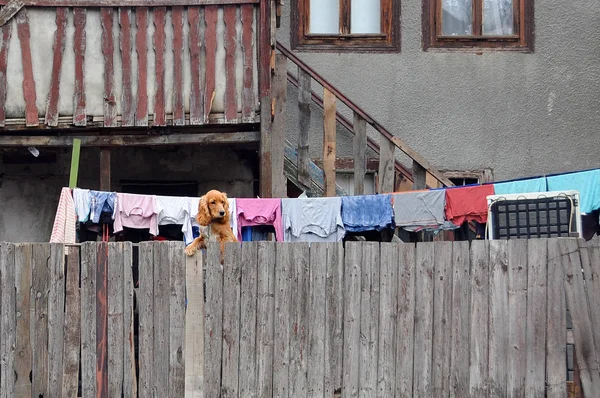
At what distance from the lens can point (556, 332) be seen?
26.5 feet

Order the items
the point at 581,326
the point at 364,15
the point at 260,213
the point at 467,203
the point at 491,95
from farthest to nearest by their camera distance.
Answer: the point at 364,15 < the point at 491,95 < the point at 260,213 < the point at 467,203 < the point at 581,326

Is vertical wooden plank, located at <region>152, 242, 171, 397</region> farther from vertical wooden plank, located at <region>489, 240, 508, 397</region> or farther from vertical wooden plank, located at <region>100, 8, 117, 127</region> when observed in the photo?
vertical wooden plank, located at <region>100, 8, 117, 127</region>

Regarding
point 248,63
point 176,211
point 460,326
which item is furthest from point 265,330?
point 248,63

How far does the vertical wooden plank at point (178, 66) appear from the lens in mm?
12570

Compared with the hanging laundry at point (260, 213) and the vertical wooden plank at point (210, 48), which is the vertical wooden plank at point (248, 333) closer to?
the hanging laundry at point (260, 213)

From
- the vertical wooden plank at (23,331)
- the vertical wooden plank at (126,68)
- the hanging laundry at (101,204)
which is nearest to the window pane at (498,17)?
the vertical wooden plank at (126,68)

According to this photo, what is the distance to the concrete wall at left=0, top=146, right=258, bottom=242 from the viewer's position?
1433 cm

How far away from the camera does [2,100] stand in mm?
12539

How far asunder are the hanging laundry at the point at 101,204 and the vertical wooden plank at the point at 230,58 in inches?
64.4

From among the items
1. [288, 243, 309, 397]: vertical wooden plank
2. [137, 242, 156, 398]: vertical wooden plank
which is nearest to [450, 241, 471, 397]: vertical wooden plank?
[288, 243, 309, 397]: vertical wooden plank

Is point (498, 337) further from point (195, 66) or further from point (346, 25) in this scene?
point (346, 25)

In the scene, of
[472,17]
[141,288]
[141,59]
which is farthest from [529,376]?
[472,17]

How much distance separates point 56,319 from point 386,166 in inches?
211

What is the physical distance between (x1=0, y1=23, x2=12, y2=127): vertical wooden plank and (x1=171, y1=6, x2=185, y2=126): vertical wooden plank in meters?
1.88
